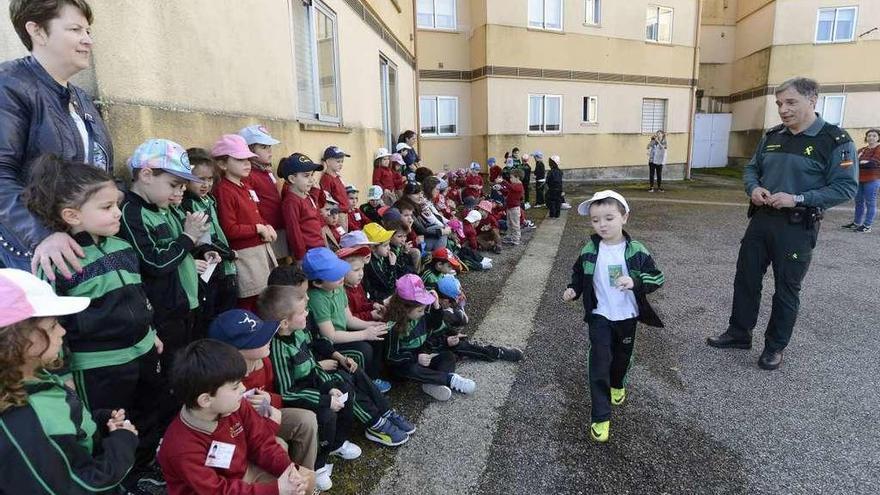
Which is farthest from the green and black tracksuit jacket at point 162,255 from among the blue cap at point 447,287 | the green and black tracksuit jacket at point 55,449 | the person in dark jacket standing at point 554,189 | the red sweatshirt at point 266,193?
the person in dark jacket standing at point 554,189

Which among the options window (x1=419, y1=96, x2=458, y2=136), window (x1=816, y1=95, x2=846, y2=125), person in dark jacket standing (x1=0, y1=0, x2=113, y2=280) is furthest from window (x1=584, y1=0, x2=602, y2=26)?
person in dark jacket standing (x1=0, y1=0, x2=113, y2=280)

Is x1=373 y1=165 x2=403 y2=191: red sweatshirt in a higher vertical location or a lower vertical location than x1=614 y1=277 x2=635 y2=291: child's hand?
higher

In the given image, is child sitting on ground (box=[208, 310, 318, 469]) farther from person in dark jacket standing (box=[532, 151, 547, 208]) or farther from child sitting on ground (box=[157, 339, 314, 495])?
person in dark jacket standing (box=[532, 151, 547, 208])

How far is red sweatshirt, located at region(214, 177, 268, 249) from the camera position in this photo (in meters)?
3.51

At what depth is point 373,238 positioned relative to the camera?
15.0 feet

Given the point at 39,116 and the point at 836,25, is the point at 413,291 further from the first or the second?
the point at 836,25

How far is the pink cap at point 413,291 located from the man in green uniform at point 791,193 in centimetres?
280

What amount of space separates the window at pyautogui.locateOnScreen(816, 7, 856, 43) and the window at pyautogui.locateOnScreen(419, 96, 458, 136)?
592 inches

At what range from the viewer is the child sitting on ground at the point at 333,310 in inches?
134

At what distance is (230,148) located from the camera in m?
3.49

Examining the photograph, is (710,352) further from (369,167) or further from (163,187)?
(369,167)

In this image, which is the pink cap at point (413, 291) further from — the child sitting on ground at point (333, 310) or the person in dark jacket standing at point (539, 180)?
the person in dark jacket standing at point (539, 180)

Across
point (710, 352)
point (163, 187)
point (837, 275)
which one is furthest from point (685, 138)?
point (163, 187)

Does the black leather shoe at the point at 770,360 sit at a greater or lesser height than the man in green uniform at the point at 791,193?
lesser
